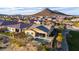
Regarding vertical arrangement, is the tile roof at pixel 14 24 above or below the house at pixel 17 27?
above

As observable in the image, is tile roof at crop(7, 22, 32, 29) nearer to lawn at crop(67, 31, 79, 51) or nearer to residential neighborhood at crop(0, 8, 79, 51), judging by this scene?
residential neighborhood at crop(0, 8, 79, 51)

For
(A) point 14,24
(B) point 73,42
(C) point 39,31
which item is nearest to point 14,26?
(A) point 14,24

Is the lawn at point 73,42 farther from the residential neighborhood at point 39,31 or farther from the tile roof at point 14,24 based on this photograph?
the tile roof at point 14,24

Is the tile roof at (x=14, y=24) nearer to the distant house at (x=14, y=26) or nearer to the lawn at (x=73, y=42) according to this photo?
the distant house at (x=14, y=26)

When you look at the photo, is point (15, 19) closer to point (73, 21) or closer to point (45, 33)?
point (45, 33)

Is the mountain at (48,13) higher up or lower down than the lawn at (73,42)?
higher up

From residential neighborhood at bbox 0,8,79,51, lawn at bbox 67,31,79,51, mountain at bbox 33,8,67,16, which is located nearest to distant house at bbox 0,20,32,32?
residential neighborhood at bbox 0,8,79,51

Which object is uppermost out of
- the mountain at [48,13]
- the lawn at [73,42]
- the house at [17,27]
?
the mountain at [48,13]

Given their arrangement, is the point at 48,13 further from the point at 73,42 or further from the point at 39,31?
the point at 73,42

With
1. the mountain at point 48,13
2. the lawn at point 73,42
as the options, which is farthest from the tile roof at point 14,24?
the lawn at point 73,42

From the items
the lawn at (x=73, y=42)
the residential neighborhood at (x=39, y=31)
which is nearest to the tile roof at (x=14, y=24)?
the residential neighborhood at (x=39, y=31)
